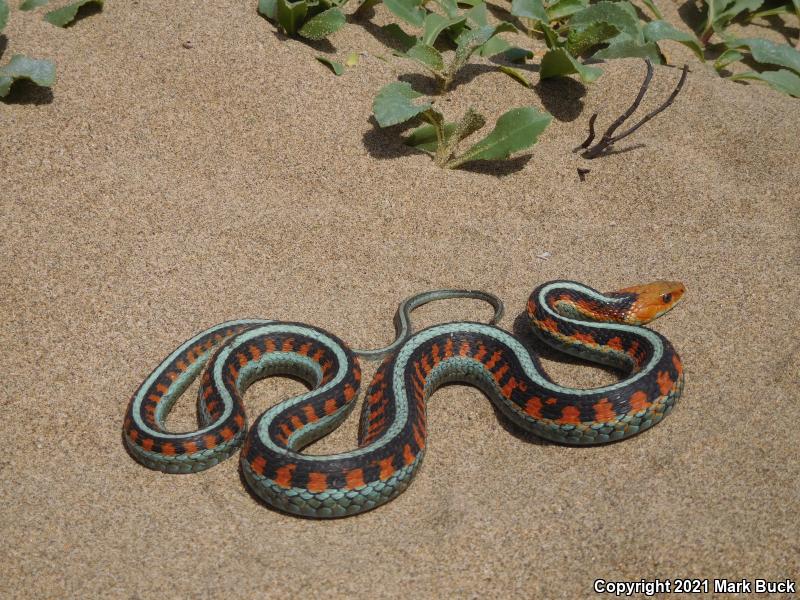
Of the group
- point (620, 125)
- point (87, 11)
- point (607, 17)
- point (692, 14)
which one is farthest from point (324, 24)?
point (692, 14)

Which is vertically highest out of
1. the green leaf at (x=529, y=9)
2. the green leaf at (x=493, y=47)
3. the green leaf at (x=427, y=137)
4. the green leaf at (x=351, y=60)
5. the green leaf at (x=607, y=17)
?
the green leaf at (x=607, y=17)

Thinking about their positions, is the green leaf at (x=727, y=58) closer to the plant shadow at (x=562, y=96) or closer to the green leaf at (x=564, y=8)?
the green leaf at (x=564, y=8)

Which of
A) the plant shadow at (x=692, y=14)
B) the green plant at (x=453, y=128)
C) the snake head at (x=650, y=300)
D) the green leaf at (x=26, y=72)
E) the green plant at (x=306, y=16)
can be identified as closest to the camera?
the snake head at (x=650, y=300)

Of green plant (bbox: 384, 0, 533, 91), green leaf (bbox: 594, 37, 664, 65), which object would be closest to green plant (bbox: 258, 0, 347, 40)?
green plant (bbox: 384, 0, 533, 91)

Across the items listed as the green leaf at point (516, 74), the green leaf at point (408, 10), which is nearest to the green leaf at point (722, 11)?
the green leaf at point (516, 74)

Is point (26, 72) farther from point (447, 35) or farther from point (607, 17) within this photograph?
point (607, 17)

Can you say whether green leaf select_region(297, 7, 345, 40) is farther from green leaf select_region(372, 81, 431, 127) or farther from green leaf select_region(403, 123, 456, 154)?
green leaf select_region(403, 123, 456, 154)
